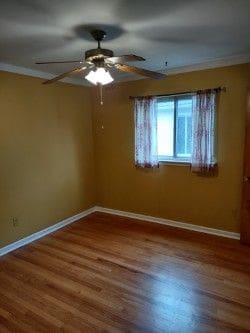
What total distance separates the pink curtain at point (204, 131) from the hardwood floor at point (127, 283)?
3.41 feet

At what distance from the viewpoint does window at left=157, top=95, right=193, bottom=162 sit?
3605mm

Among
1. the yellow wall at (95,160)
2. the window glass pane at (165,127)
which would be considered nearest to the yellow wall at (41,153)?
the yellow wall at (95,160)

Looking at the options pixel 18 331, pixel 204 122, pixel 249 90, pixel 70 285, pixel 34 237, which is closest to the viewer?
pixel 18 331

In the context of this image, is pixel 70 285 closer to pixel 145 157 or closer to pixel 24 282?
pixel 24 282

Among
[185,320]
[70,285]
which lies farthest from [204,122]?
[70,285]

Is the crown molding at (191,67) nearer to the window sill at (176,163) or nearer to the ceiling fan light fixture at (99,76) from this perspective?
the window sill at (176,163)

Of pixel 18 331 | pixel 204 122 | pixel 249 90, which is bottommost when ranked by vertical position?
pixel 18 331

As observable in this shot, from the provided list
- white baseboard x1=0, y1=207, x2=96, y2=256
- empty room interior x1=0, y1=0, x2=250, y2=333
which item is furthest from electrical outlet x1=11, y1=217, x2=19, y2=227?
white baseboard x1=0, y1=207, x2=96, y2=256

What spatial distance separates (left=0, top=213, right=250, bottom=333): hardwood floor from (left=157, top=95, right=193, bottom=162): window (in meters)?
1.18

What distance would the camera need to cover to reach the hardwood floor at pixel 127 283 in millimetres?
2006

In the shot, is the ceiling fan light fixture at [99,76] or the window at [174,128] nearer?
the ceiling fan light fixture at [99,76]

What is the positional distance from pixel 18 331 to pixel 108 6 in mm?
2475

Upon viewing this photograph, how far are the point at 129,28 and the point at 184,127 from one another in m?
1.83

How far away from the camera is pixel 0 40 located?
91.4 inches
